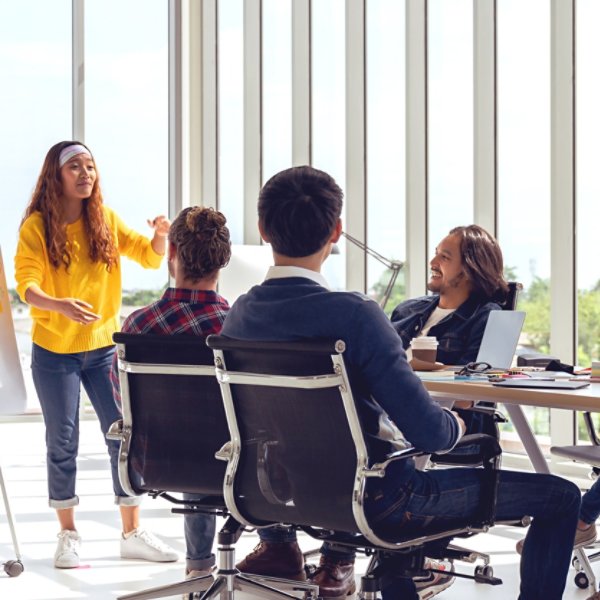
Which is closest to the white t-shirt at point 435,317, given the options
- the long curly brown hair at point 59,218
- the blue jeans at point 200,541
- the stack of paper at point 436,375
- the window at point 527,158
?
the stack of paper at point 436,375

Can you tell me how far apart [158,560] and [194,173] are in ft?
14.8

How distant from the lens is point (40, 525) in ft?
14.5

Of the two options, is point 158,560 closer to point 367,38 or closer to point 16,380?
point 16,380

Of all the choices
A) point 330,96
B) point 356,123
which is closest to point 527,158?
point 356,123

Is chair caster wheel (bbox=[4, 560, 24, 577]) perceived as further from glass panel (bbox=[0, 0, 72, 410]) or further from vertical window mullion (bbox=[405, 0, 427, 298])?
glass panel (bbox=[0, 0, 72, 410])

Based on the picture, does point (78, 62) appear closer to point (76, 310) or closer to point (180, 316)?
point (76, 310)

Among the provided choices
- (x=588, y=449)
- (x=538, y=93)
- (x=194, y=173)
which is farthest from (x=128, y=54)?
(x=588, y=449)

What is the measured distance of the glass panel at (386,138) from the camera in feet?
19.7

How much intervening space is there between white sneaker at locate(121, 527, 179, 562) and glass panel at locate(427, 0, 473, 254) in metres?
2.75

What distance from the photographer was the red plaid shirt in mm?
2756

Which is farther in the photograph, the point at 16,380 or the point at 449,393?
the point at 16,380

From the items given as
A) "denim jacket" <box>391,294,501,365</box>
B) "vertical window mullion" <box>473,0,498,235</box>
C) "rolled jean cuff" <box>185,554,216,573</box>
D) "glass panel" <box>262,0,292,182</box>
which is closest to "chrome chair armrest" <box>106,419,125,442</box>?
"rolled jean cuff" <box>185,554,216,573</box>

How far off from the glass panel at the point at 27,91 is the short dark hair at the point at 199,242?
4.71 metres

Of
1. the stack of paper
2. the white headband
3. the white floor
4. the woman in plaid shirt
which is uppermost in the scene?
the white headband
